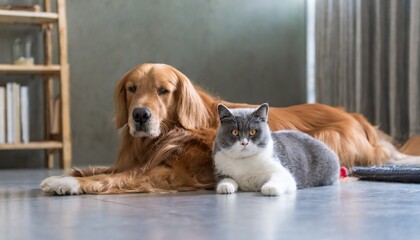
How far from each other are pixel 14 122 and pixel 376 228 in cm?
381

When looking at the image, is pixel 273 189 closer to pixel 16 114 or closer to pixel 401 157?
pixel 401 157

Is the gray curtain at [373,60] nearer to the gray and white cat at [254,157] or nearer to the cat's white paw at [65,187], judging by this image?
the gray and white cat at [254,157]

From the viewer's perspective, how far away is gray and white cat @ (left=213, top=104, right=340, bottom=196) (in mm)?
2561

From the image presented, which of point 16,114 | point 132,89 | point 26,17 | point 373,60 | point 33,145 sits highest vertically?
point 26,17

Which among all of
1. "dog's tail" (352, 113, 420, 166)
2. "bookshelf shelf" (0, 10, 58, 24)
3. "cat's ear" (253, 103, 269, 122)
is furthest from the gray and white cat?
"bookshelf shelf" (0, 10, 58, 24)

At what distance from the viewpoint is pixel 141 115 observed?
2.75m

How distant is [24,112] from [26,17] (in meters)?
0.67

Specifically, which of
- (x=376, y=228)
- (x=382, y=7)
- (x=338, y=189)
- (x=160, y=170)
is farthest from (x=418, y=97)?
(x=376, y=228)

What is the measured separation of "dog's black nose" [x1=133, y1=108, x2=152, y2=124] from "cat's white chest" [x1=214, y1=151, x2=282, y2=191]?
0.31 meters

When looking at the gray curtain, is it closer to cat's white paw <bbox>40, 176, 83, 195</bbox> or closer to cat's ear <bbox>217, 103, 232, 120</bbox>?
cat's ear <bbox>217, 103, 232, 120</bbox>

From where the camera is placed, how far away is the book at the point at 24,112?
5.06 meters

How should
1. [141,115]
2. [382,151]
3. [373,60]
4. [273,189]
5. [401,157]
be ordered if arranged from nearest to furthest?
[273,189] → [141,115] → [382,151] → [401,157] → [373,60]

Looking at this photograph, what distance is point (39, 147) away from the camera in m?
4.95

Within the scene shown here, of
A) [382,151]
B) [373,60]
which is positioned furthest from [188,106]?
[373,60]
